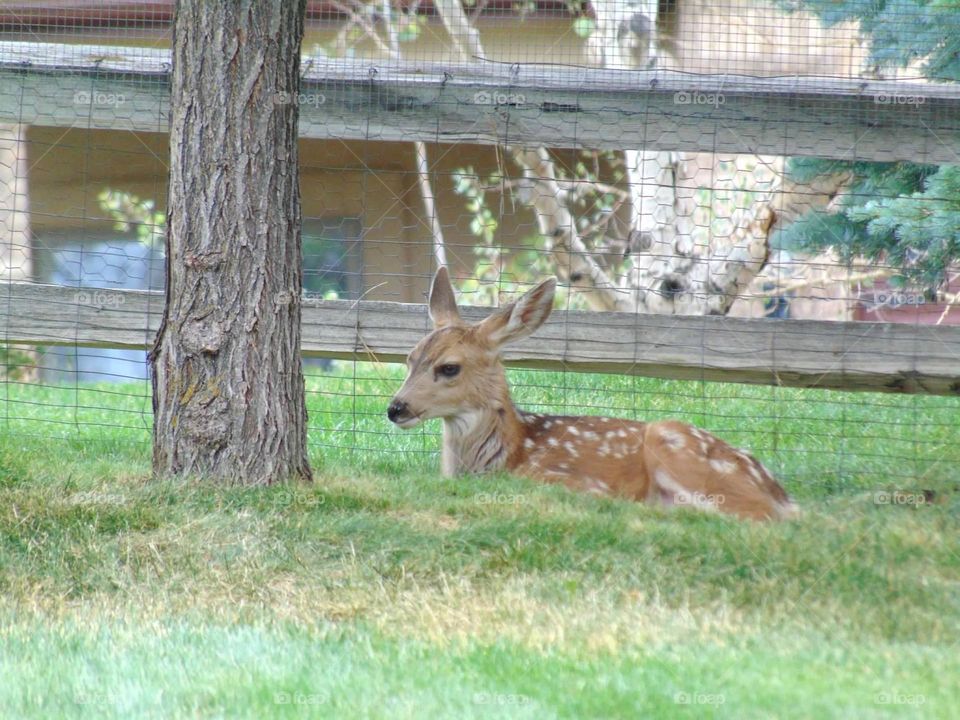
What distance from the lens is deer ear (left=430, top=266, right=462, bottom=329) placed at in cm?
721

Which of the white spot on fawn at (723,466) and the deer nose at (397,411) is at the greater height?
the deer nose at (397,411)

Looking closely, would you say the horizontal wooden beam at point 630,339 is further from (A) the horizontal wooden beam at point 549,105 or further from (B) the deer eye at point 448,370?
(A) the horizontal wooden beam at point 549,105

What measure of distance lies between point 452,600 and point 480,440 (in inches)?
97.8

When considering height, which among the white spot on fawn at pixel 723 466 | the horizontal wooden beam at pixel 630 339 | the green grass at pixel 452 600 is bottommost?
the green grass at pixel 452 600

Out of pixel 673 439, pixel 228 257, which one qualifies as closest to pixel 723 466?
pixel 673 439

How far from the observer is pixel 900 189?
860cm

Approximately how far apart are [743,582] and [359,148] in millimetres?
10004

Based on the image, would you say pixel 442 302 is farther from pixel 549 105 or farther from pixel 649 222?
pixel 649 222

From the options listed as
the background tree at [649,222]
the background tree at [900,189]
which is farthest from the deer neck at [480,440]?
the background tree at [649,222]


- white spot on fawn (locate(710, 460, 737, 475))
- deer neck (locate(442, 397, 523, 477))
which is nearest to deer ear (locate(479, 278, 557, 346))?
deer neck (locate(442, 397, 523, 477))

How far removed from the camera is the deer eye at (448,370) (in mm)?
6914

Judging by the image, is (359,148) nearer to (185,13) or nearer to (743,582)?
(185,13)

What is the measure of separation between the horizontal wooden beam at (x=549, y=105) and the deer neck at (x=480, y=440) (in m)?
1.53

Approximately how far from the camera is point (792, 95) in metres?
6.87
